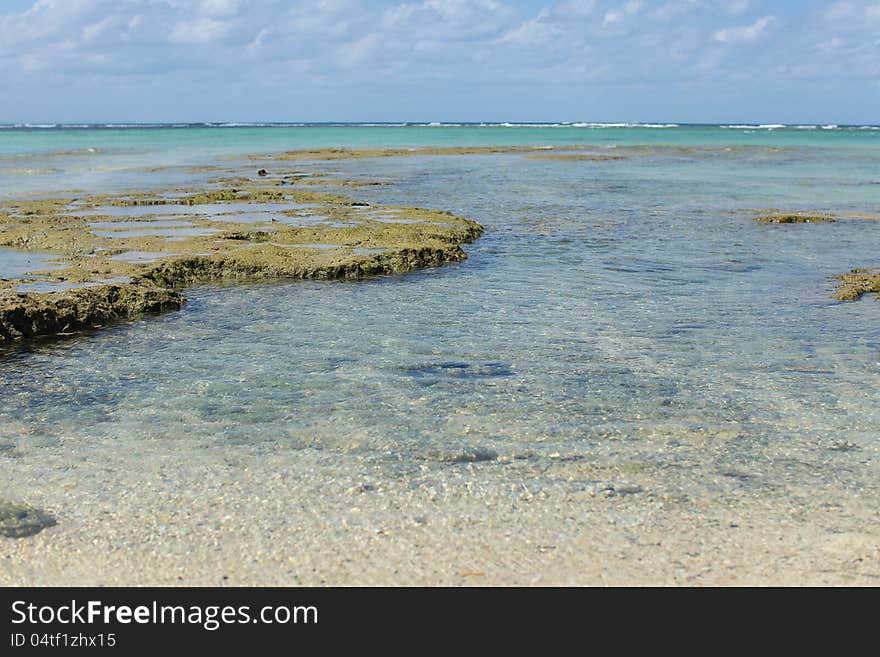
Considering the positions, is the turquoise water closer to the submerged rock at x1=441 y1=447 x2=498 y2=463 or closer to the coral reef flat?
the submerged rock at x1=441 y1=447 x2=498 y2=463

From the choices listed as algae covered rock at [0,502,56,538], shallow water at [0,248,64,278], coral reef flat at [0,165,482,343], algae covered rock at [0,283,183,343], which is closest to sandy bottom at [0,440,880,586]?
algae covered rock at [0,502,56,538]

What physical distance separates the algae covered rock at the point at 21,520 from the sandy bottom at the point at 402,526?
8 cm

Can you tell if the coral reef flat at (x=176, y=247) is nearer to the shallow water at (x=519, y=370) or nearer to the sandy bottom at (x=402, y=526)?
the shallow water at (x=519, y=370)

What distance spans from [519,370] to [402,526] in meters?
3.18

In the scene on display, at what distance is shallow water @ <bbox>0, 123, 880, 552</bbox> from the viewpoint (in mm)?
6230

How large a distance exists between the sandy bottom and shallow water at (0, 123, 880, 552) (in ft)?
0.88

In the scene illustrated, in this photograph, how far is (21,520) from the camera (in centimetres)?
505

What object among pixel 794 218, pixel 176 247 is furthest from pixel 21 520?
pixel 794 218

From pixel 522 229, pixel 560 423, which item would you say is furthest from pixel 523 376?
pixel 522 229

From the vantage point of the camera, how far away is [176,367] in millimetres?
8039

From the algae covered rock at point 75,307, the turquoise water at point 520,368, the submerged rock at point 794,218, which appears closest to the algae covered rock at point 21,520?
the turquoise water at point 520,368

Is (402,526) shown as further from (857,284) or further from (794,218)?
(794,218)

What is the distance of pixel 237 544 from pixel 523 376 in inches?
142
